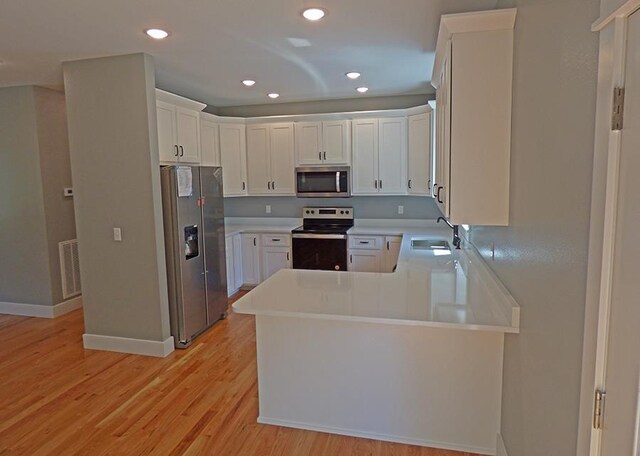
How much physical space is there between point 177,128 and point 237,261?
1.93 metres

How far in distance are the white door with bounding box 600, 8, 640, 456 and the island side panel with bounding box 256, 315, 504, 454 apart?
1.29 metres

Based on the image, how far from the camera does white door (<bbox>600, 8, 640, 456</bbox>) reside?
84 cm

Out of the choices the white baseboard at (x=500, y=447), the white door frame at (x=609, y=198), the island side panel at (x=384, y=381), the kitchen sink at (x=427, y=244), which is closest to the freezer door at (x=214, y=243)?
the island side panel at (x=384, y=381)

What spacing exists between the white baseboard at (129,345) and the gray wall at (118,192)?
45 millimetres

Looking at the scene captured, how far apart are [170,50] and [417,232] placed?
10.5ft

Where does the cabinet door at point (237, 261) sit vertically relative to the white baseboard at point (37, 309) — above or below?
above

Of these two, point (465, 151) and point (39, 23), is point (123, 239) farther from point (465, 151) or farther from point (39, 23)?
point (465, 151)

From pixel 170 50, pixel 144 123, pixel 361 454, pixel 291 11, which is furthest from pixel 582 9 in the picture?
pixel 144 123

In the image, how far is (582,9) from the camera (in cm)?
112

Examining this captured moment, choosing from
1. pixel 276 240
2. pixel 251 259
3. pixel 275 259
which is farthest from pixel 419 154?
pixel 251 259

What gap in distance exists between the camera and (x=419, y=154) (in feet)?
15.4

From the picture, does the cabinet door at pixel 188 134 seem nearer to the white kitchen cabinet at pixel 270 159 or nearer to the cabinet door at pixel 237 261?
the white kitchen cabinet at pixel 270 159

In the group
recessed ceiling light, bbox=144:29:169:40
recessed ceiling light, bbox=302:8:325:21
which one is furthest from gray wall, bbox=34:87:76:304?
recessed ceiling light, bbox=302:8:325:21

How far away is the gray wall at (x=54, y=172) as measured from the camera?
14.4 feet
